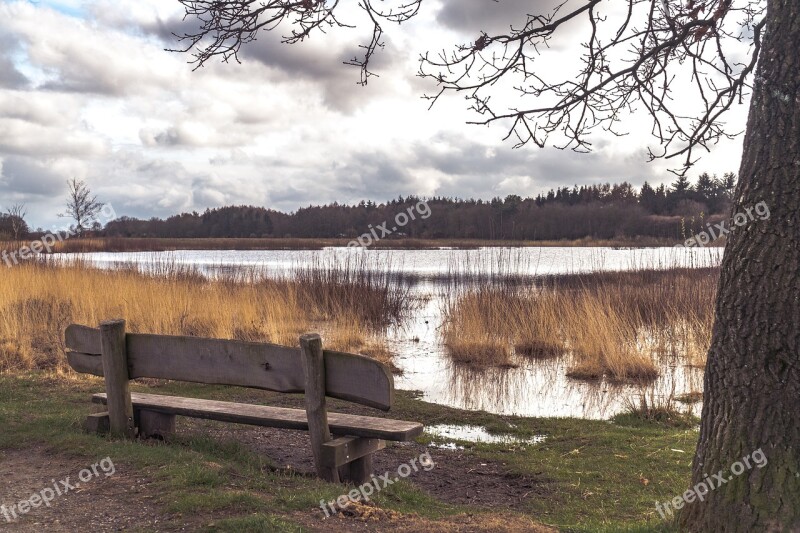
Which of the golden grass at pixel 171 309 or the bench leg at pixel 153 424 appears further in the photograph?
the golden grass at pixel 171 309

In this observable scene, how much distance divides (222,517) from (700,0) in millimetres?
4741

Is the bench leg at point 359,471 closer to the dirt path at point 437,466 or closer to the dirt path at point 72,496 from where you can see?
the dirt path at point 437,466

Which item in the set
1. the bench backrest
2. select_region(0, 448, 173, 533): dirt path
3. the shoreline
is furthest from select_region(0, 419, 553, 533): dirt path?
the shoreline

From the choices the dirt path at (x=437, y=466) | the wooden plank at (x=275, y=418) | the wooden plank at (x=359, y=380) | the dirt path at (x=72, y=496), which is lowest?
the dirt path at (x=437, y=466)

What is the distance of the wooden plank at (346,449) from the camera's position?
4141 millimetres

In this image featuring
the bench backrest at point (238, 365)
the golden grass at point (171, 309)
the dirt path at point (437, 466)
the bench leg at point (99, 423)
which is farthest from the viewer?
the golden grass at point (171, 309)

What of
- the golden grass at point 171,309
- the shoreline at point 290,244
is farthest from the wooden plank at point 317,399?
the shoreline at point 290,244

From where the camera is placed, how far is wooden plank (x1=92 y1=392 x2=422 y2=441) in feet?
13.7

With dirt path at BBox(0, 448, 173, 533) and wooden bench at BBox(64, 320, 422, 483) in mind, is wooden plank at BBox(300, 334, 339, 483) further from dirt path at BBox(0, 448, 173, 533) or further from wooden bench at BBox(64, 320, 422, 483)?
dirt path at BBox(0, 448, 173, 533)

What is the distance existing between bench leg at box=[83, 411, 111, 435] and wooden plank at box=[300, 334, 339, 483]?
1.77 meters

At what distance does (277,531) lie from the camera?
3209 mm

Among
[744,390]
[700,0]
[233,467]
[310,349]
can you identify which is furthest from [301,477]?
[700,0]

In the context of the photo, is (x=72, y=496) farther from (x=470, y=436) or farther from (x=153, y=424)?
(x=470, y=436)

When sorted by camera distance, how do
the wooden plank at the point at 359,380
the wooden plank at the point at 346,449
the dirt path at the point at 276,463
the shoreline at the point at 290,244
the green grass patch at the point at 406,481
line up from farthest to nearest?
the shoreline at the point at 290,244
the wooden plank at the point at 346,449
the wooden plank at the point at 359,380
the green grass patch at the point at 406,481
the dirt path at the point at 276,463
